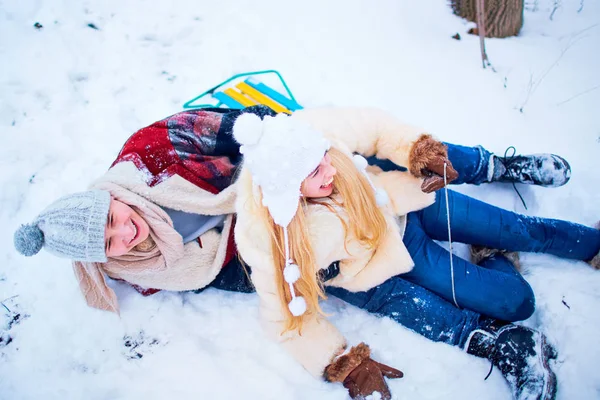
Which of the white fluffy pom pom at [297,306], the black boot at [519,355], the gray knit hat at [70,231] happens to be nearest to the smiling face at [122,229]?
the gray knit hat at [70,231]

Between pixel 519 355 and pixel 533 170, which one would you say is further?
pixel 533 170

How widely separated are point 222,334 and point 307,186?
0.90 m

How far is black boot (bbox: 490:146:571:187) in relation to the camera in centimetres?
176

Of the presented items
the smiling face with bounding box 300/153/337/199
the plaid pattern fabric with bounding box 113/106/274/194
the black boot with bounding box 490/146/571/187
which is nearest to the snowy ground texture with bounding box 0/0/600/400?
the black boot with bounding box 490/146/571/187

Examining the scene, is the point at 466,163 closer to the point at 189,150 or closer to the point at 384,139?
the point at 384,139

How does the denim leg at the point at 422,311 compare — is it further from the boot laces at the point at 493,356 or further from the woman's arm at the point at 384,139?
the woman's arm at the point at 384,139

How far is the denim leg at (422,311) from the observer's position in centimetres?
153

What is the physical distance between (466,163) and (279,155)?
1.10 meters

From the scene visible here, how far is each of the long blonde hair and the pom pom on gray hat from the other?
27.0 inches

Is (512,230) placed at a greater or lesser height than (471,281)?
greater

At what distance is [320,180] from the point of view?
123cm

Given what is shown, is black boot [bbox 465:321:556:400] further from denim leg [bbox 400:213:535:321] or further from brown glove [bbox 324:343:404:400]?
brown glove [bbox 324:343:404:400]

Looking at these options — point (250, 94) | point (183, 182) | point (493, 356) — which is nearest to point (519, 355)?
point (493, 356)

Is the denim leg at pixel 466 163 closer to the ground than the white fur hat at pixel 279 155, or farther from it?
closer to the ground
